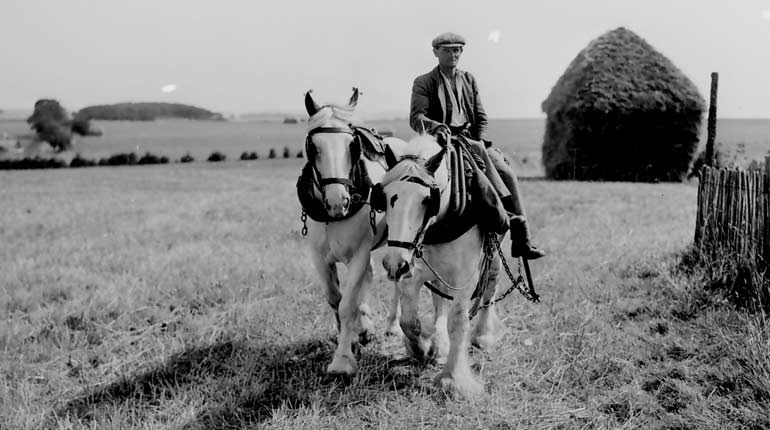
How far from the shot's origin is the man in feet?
15.2

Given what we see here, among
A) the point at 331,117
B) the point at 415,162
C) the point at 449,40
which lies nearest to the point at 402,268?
the point at 415,162

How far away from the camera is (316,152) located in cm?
393

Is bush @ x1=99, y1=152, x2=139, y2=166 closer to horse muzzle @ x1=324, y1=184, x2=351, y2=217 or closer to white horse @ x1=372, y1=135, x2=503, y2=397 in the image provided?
white horse @ x1=372, y1=135, x2=503, y2=397

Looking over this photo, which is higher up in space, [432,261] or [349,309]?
[432,261]

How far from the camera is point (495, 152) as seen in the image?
492 centimetres

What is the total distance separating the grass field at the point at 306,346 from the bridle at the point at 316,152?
5.04 ft

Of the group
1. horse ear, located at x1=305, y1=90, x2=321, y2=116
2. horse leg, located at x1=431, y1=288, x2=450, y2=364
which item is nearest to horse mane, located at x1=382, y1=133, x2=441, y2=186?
horse ear, located at x1=305, y1=90, x2=321, y2=116

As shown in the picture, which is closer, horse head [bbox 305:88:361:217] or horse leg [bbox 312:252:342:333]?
horse head [bbox 305:88:361:217]

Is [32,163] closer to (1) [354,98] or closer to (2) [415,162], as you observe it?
(1) [354,98]

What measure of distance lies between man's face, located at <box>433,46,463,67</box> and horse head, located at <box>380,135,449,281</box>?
4.74ft

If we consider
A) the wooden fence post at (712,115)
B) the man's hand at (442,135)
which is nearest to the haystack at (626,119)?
the wooden fence post at (712,115)

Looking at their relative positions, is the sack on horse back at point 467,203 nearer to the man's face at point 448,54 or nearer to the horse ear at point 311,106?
the man's face at point 448,54

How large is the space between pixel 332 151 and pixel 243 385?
6.34 feet

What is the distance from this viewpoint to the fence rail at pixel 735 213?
5613mm
